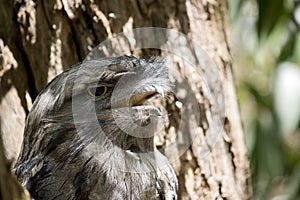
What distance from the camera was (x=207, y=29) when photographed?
13.0 ft

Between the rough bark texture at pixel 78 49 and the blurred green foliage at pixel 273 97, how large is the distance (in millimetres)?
1169

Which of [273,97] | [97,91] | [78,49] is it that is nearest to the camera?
[97,91]

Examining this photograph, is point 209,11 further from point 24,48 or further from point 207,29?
point 24,48

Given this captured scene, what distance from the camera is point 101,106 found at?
10.6 feet

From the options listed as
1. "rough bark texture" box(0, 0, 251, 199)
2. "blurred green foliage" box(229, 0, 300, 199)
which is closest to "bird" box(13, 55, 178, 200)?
"rough bark texture" box(0, 0, 251, 199)

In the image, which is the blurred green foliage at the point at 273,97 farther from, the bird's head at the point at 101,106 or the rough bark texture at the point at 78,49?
the bird's head at the point at 101,106

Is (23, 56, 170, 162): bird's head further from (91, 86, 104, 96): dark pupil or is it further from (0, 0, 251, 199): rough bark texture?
(0, 0, 251, 199): rough bark texture

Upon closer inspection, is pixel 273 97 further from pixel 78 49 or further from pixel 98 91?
pixel 98 91

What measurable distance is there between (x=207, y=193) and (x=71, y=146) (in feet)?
2.77

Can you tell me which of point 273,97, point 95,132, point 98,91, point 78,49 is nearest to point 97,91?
point 98,91

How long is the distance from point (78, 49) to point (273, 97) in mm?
2183

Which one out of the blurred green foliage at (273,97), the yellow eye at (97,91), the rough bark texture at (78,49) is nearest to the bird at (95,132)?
the yellow eye at (97,91)

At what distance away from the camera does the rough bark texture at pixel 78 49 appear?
3.76 meters

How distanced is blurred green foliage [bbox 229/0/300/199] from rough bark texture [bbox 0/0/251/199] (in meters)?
1.17
